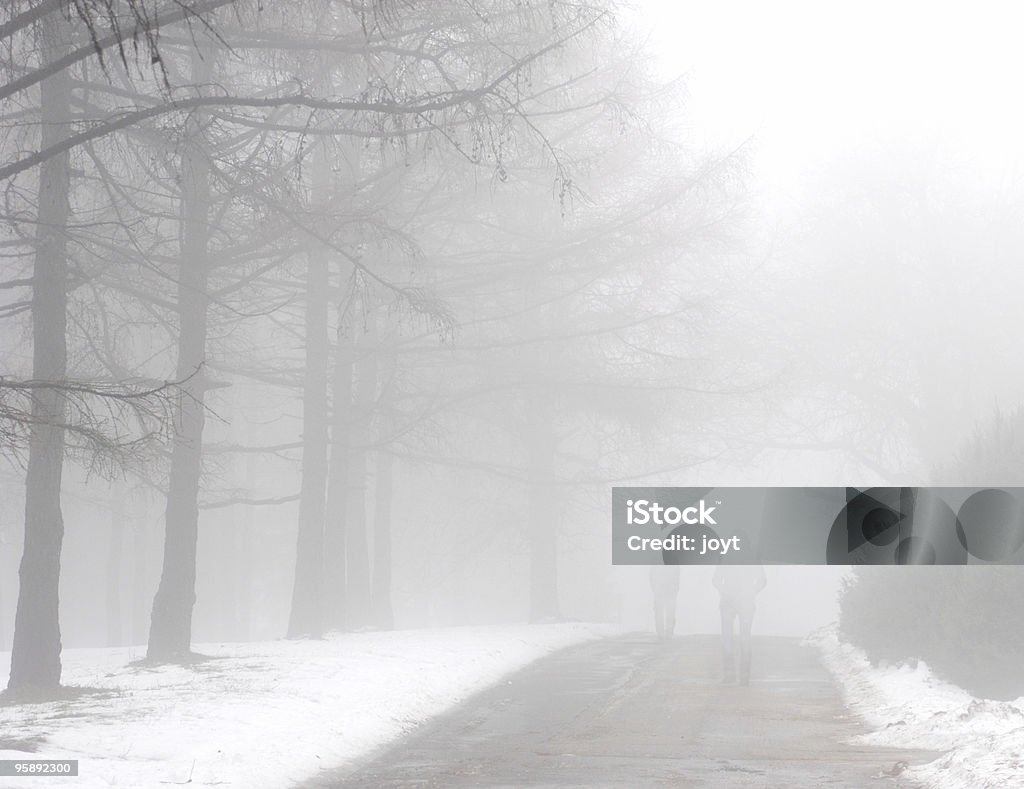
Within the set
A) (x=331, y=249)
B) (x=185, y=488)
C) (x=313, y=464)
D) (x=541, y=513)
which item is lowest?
(x=541, y=513)

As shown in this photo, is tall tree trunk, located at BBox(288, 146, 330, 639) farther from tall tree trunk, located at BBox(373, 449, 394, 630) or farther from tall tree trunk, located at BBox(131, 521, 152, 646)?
tall tree trunk, located at BBox(131, 521, 152, 646)

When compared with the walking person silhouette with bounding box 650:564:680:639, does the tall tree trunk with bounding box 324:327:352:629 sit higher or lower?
higher

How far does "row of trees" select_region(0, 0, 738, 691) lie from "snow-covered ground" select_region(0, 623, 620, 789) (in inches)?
56.9

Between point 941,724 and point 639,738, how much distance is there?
2.36m

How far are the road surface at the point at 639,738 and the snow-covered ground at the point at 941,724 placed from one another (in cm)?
25

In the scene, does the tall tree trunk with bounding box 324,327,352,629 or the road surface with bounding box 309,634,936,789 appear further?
the tall tree trunk with bounding box 324,327,352,629

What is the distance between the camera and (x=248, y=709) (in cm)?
1113

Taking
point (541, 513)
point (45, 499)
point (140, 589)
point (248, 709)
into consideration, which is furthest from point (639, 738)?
point (140, 589)

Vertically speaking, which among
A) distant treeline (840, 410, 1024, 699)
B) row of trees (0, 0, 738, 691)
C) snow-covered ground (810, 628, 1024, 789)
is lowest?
snow-covered ground (810, 628, 1024, 789)

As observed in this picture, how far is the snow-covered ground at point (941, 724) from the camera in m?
8.35

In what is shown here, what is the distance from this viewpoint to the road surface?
29.7 feet

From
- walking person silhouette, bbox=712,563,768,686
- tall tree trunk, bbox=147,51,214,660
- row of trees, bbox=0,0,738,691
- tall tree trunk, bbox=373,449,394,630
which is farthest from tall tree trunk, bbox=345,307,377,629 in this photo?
walking person silhouette, bbox=712,563,768,686

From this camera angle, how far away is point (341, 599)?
71.0ft

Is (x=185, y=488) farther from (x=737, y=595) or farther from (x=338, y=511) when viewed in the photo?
(x=737, y=595)
